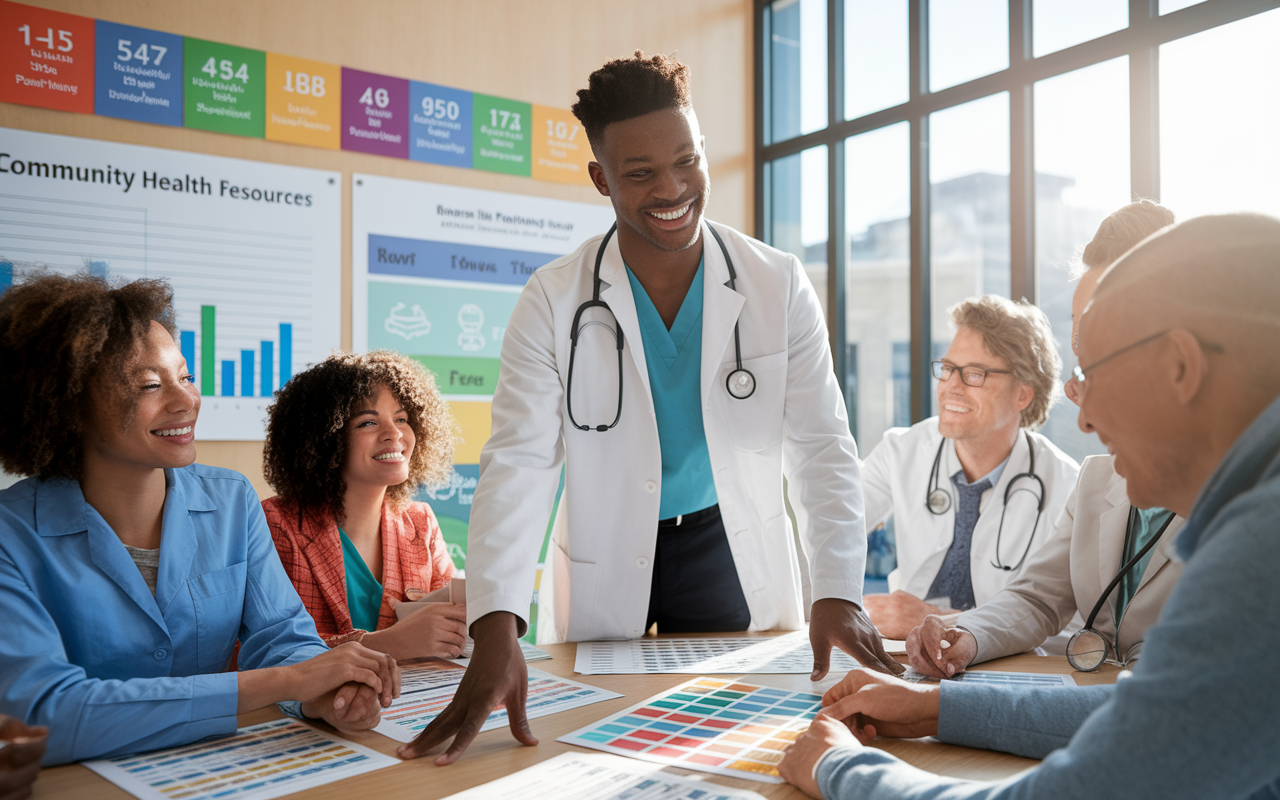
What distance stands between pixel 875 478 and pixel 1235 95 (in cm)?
171

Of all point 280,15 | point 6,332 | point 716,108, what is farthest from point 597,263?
point 716,108

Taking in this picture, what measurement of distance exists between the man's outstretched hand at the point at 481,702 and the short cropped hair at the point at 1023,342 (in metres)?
1.91

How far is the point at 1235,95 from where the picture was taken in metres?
2.87

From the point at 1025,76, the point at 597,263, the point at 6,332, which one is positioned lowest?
the point at 6,332

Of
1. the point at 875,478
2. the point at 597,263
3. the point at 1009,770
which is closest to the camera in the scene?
the point at 1009,770

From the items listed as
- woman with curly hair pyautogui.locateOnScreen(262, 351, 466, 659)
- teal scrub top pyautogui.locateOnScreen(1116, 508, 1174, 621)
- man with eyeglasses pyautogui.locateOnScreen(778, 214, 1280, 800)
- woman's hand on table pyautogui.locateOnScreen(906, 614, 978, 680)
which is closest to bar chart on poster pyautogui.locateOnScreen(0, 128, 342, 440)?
woman with curly hair pyautogui.locateOnScreen(262, 351, 466, 659)

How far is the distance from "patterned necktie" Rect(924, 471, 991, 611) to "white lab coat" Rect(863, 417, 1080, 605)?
2cm

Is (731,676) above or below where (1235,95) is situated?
below

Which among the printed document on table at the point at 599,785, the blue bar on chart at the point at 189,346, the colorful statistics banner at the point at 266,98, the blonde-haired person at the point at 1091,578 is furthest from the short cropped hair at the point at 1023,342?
the blue bar on chart at the point at 189,346

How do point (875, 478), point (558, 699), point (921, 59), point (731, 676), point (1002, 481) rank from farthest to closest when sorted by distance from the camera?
point (921, 59) → point (875, 478) → point (1002, 481) → point (731, 676) → point (558, 699)

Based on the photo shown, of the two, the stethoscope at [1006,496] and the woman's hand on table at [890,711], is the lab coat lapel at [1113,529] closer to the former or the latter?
the stethoscope at [1006,496]

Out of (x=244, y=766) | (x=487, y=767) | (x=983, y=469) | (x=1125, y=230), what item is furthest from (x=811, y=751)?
(x=983, y=469)

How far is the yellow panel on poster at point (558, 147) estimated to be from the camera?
12.9 ft

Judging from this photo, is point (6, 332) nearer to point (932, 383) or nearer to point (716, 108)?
point (932, 383)
